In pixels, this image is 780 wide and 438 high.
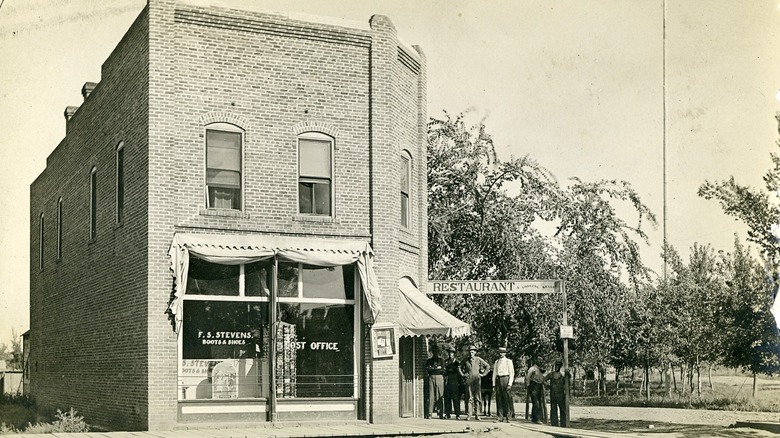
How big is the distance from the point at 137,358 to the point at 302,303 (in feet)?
10.6

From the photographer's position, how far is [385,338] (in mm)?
18359

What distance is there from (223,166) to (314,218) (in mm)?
2024

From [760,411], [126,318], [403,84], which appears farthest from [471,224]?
[126,318]

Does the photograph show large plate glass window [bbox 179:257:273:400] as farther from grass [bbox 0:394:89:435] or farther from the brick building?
grass [bbox 0:394:89:435]

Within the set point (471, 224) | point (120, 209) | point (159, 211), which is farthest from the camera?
point (471, 224)

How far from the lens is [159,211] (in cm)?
1712

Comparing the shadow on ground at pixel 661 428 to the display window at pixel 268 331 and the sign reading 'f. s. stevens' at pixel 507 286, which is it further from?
the display window at pixel 268 331

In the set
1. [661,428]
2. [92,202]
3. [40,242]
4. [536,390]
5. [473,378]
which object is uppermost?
[92,202]

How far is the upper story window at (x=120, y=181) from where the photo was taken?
19422 millimetres

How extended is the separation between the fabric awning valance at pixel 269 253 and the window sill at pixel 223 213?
393 millimetres

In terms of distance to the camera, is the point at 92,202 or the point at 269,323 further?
the point at 92,202

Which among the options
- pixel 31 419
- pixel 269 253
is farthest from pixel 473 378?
pixel 31 419

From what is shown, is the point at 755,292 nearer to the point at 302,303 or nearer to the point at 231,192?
the point at 302,303

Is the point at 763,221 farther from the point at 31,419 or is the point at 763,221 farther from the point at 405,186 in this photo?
the point at 31,419
